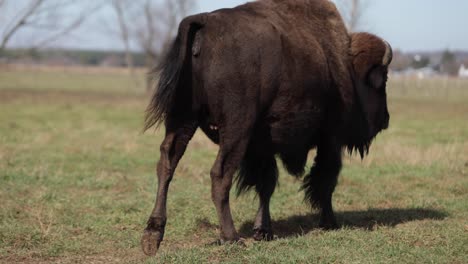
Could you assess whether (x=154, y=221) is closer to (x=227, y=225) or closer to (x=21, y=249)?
(x=227, y=225)

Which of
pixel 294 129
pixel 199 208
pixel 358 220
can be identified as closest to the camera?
pixel 294 129

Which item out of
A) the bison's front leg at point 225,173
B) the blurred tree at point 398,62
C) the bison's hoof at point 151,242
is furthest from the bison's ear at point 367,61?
the blurred tree at point 398,62

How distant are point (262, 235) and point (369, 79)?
1970 mm

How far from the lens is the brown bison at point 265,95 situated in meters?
5.49

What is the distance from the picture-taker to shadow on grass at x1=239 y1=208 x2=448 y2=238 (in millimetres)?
6886

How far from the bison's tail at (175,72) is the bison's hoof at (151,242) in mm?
924

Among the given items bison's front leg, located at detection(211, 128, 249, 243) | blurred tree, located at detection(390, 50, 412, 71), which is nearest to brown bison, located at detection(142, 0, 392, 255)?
bison's front leg, located at detection(211, 128, 249, 243)

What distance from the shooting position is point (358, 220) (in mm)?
7277

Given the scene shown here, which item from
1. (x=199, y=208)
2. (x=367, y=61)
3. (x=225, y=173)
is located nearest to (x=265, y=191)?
(x=225, y=173)

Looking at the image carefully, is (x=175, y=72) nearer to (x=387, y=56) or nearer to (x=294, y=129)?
(x=294, y=129)

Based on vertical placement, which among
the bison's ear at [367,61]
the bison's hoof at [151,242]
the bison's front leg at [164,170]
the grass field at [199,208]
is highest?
the bison's ear at [367,61]

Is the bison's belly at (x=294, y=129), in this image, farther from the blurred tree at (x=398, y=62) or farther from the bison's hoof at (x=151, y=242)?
the blurred tree at (x=398, y=62)

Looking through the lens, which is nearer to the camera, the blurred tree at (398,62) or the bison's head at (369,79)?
the bison's head at (369,79)

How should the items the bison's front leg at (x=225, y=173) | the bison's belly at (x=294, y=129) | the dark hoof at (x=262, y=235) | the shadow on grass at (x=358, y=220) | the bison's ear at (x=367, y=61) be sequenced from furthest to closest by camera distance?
the shadow on grass at (x=358, y=220) → the bison's ear at (x=367, y=61) → the dark hoof at (x=262, y=235) → the bison's belly at (x=294, y=129) → the bison's front leg at (x=225, y=173)
